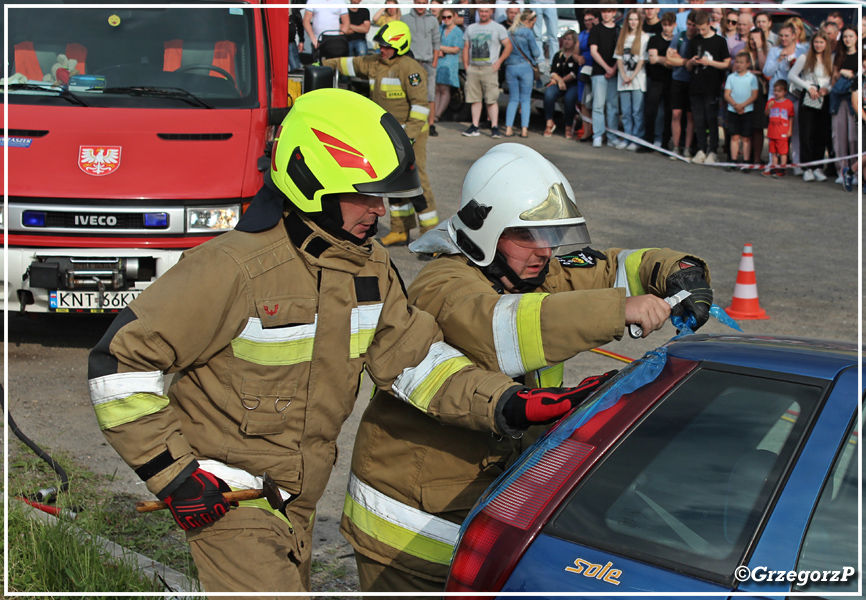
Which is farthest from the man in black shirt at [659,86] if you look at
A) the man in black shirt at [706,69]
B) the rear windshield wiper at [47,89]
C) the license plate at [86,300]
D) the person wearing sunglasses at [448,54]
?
the license plate at [86,300]

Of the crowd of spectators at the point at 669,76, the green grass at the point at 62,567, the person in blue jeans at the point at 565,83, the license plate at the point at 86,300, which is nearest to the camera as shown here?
the green grass at the point at 62,567

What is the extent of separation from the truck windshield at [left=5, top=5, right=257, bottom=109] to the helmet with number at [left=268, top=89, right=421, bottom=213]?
4.05 metres

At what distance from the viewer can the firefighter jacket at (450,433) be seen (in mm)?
2459

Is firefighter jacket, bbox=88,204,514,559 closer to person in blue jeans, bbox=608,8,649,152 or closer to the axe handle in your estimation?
the axe handle

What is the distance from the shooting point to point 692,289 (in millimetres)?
2852

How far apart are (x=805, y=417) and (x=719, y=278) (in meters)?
6.49

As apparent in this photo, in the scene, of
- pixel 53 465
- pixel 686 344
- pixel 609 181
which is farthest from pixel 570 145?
pixel 686 344

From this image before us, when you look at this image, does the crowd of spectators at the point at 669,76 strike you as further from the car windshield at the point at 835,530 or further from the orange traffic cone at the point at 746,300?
the car windshield at the point at 835,530

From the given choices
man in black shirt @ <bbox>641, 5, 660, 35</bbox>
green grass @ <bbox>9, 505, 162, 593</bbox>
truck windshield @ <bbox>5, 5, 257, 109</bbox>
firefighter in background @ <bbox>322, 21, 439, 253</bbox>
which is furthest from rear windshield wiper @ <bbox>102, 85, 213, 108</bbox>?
man in black shirt @ <bbox>641, 5, 660, 35</bbox>

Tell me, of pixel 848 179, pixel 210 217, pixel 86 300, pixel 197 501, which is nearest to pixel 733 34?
pixel 848 179

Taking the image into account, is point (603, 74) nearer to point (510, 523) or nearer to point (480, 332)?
point (480, 332)

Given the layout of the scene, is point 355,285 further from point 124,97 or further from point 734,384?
point 124,97

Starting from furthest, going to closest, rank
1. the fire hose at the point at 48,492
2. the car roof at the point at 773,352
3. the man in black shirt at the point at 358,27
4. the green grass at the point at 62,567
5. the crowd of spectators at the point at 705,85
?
the man in black shirt at the point at 358,27
the crowd of spectators at the point at 705,85
the fire hose at the point at 48,492
the green grass at the point at 62,567
the car roof at the point at 773,352

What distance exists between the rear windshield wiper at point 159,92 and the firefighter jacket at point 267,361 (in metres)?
4.05
